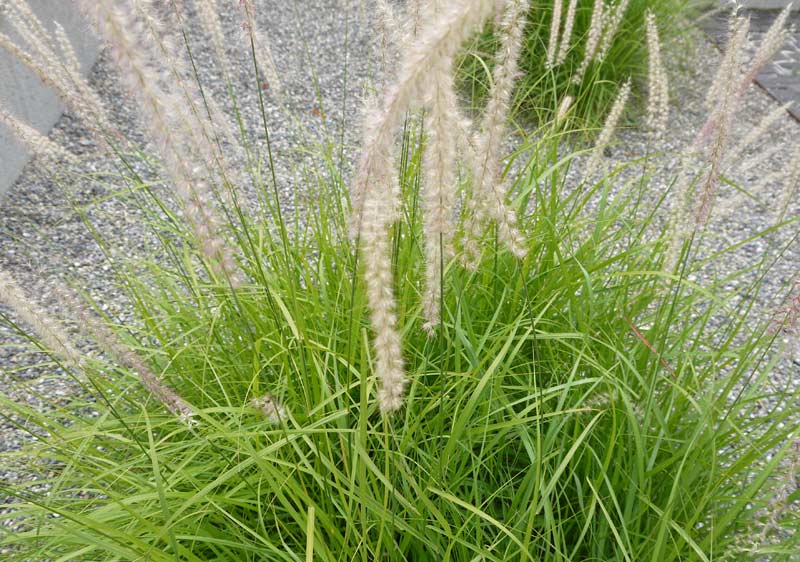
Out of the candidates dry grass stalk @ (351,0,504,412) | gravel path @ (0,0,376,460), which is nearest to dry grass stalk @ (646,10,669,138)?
gravel path @ (0,0,376,460)

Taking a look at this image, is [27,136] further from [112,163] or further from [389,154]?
[112,163]

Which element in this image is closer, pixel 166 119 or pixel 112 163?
pixel 166 119

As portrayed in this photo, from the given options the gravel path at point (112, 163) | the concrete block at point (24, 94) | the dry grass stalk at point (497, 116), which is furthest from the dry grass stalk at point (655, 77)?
the concrete block at point (24, 94)

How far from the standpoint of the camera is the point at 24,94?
419cm

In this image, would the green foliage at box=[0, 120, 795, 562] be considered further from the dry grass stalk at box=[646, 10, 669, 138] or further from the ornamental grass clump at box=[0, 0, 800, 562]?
the dry grass stalk at box=[646, 10, 669, 138]

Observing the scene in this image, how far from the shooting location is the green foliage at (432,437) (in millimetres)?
1616

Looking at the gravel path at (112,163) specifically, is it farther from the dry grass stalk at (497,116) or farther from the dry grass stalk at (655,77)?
the dry grass stalk at (497,116)

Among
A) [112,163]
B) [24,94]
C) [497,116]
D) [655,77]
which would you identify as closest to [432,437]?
[497,116]

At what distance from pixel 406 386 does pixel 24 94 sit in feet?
12.3

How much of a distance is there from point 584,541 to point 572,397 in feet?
1.46

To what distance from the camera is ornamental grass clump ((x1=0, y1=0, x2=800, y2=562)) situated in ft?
3.86

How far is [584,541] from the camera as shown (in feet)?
6.34

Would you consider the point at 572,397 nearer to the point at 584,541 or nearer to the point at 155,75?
the point at 584,541

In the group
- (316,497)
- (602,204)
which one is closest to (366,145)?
(316,497)
